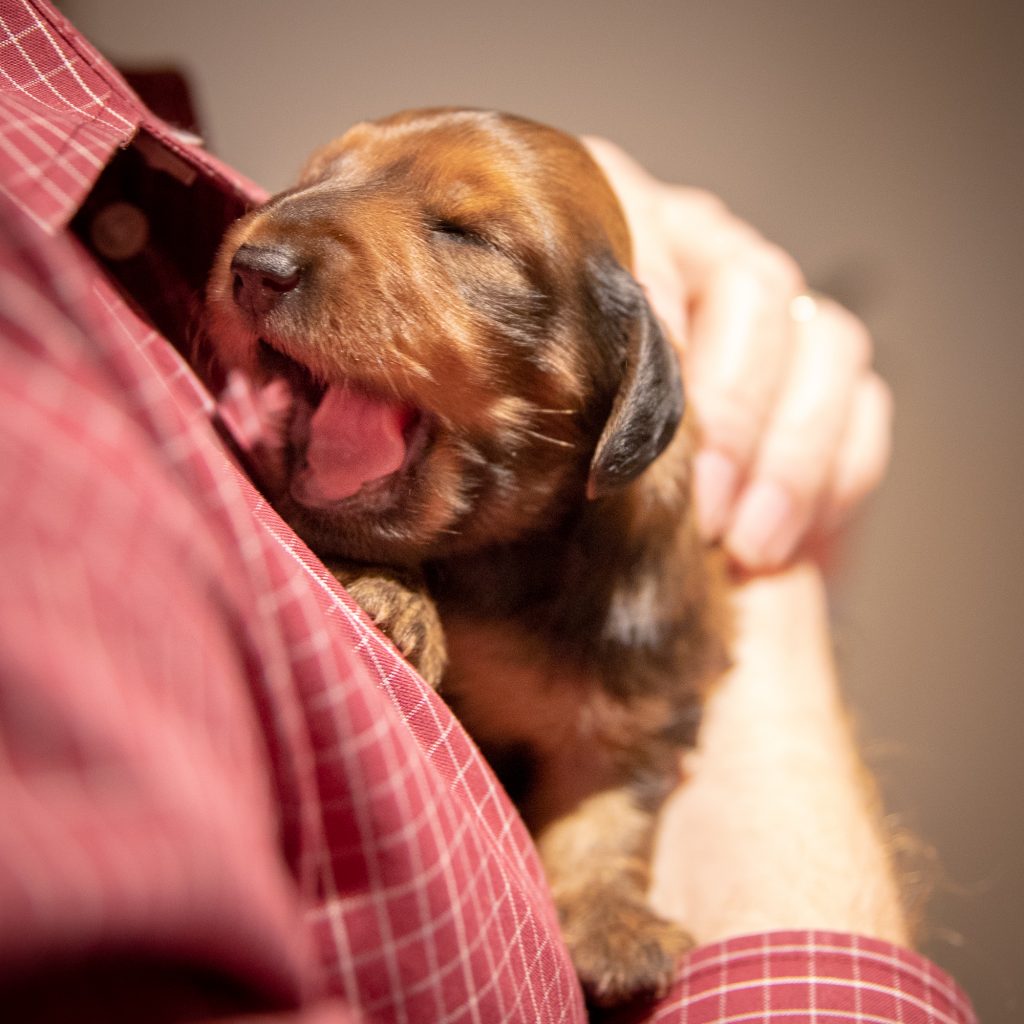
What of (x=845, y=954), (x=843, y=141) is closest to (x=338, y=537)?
(x=845, y=954)

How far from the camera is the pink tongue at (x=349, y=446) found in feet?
3.45

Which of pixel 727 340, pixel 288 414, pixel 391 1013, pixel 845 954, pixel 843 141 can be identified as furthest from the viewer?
pixel 843 141

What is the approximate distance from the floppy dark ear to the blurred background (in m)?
1.86

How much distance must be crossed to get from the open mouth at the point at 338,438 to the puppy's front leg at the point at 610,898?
603 millimetres

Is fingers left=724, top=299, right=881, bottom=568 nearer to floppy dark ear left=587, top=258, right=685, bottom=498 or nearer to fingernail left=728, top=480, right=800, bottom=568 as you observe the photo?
fingernail left=728, top=480, right=800, bottom=568

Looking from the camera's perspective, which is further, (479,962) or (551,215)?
(551,215)

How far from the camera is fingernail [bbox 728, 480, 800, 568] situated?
A: 70.2 inches

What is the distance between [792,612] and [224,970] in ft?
5.23

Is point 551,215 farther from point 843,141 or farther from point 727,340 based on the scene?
point 843,141

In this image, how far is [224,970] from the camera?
1.38 ft

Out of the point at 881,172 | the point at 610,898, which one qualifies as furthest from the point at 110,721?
the point at 881,172

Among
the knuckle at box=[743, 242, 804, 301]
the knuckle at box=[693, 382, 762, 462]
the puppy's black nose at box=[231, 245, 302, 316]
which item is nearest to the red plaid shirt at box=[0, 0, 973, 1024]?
the puppy's black nose at box=[231, 245, 302, 316]

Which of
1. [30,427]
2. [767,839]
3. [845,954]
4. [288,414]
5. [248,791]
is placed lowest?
[767,839]

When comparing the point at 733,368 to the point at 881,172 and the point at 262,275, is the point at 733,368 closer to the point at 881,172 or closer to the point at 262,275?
the point at 262,275
